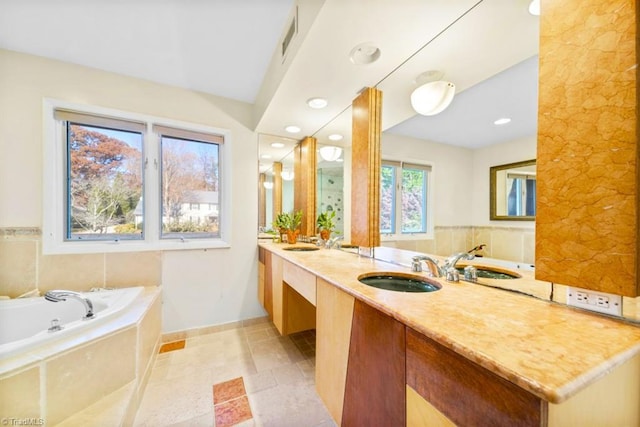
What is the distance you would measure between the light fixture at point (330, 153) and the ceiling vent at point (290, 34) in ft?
3.52

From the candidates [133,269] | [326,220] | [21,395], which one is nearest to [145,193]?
[133,269]

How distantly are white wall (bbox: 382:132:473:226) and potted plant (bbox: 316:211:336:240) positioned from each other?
Answer: 1.19 m

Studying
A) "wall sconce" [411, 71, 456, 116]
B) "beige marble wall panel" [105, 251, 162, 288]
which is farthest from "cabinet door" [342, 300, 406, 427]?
"beige marble wall panel" [105, 251, 162, 288]

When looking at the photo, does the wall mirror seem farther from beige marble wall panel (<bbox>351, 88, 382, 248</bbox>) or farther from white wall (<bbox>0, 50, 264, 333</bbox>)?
beige marble wall panel (<bbox>351, 88, 382, 248</bbox>)

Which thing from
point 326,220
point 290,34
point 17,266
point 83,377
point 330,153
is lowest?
point 83,377

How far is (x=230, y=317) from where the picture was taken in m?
2.53

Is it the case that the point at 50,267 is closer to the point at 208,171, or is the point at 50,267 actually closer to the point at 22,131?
the point at 22,131

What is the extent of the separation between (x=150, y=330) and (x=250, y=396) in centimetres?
99

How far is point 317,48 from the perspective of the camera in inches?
50.5

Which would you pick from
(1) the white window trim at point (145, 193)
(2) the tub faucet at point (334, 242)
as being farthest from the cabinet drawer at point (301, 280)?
(1) the white window trim at point (145, 193)

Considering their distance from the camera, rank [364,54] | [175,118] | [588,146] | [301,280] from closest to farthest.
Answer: [588,146] → [364,54] → [301,280] → [175,118]

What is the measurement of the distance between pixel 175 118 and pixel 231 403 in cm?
252

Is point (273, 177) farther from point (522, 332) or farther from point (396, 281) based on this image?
point (522, 332)

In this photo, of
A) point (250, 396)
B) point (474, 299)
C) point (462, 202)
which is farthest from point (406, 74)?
point (250, 396)
